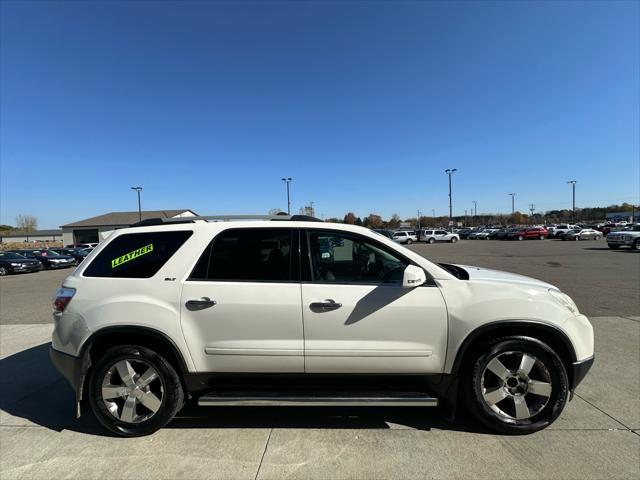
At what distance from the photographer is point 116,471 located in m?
2.63

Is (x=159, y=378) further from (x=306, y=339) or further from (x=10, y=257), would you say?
(x=10, y=257)

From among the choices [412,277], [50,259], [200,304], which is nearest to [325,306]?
[412,277]

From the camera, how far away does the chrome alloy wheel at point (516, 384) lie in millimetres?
2988

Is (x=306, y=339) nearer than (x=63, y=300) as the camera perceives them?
Yes

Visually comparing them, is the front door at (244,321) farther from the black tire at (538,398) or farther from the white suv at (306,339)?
the black tire at (538,398)

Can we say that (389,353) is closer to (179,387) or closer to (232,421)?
(232,421)

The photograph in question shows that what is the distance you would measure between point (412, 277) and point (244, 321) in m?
1.41

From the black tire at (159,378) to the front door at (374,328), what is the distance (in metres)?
1.20

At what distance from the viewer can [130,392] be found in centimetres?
306

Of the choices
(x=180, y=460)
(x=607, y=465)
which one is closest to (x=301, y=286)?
(x=180, y=460)

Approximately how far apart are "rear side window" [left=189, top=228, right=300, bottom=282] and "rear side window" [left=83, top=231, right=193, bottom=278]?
329 millimetres

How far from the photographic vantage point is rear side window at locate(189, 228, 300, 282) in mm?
3090

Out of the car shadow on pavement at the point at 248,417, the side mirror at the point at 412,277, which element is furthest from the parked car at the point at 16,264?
the side mirror at the point at 412,277

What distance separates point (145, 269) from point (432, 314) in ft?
8.21
